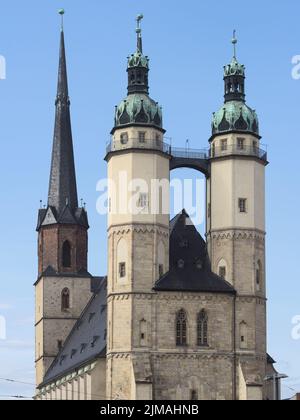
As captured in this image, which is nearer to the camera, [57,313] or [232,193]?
[232,193]

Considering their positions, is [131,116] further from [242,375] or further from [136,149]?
[242,375]

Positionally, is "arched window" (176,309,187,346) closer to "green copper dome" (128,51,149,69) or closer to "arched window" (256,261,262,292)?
"arched window" (256,261,262,292)

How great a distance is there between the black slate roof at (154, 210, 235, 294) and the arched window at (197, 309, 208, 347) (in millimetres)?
1776

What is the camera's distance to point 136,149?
8931 cm

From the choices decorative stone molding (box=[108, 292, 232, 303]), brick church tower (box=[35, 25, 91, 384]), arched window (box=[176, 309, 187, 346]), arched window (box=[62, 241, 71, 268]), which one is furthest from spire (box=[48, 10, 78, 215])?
arched window (box=[176, 309, 187, 346])

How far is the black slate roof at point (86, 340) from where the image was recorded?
9825 cm

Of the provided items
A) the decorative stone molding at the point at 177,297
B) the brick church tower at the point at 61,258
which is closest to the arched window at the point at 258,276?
the decorative stone molding at the point at 177,297

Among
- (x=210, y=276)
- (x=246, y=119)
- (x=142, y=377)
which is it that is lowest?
(x=142, y=377)

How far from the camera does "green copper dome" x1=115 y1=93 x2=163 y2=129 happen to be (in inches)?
3561

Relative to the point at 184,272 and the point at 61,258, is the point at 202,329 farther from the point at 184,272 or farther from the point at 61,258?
the point at 61,258

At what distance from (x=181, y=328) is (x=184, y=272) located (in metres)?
4.26

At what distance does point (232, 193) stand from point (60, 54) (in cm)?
3697

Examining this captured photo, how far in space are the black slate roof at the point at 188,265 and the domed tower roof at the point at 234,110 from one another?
24.0 feet
